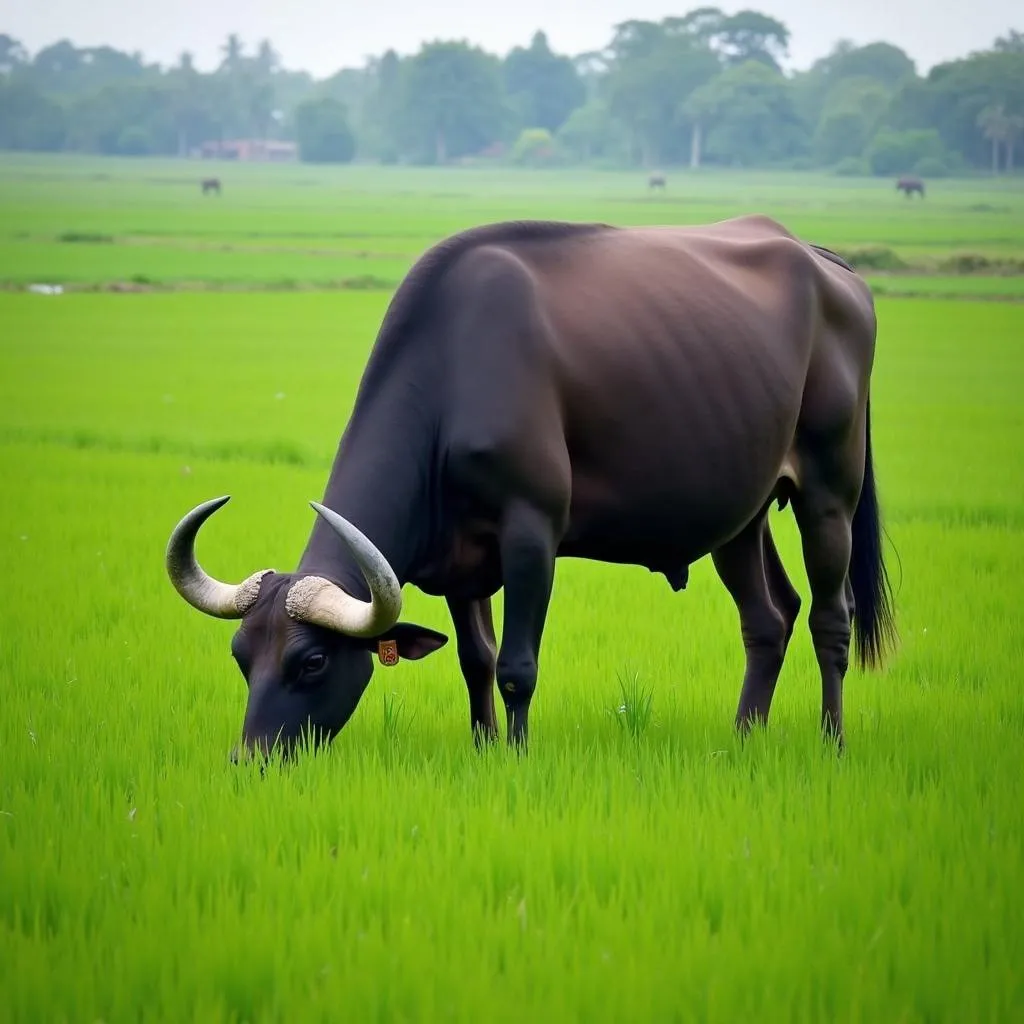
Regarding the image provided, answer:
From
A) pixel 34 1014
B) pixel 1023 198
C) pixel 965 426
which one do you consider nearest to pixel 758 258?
pixel 34 1014

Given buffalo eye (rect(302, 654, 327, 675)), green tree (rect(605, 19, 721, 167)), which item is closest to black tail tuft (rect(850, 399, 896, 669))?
buffalo eye (rect(302, 654, 327, 675))

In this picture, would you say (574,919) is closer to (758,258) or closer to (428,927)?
(428,927)

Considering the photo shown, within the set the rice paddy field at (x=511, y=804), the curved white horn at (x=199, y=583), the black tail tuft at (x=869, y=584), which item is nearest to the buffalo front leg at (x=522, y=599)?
the rice paddy field at (x=511, y=804)

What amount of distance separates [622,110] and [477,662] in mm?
107478

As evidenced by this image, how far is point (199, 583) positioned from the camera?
15.7 ft

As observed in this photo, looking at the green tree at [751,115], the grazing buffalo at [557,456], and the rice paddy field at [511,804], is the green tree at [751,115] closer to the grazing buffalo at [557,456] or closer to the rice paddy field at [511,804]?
the rice paddy field at [511,804]

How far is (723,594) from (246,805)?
4.42 m

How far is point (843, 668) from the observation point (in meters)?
5.62

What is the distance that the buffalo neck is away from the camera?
480 centimetres

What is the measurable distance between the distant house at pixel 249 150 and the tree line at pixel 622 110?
0.71 metres

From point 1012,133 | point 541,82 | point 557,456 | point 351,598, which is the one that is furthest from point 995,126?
point 351,598

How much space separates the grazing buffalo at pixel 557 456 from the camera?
468 centimetres

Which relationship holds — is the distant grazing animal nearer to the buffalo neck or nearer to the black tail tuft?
the black tail tuft

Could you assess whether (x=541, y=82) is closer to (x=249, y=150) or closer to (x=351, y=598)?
(x=249, y=150)
